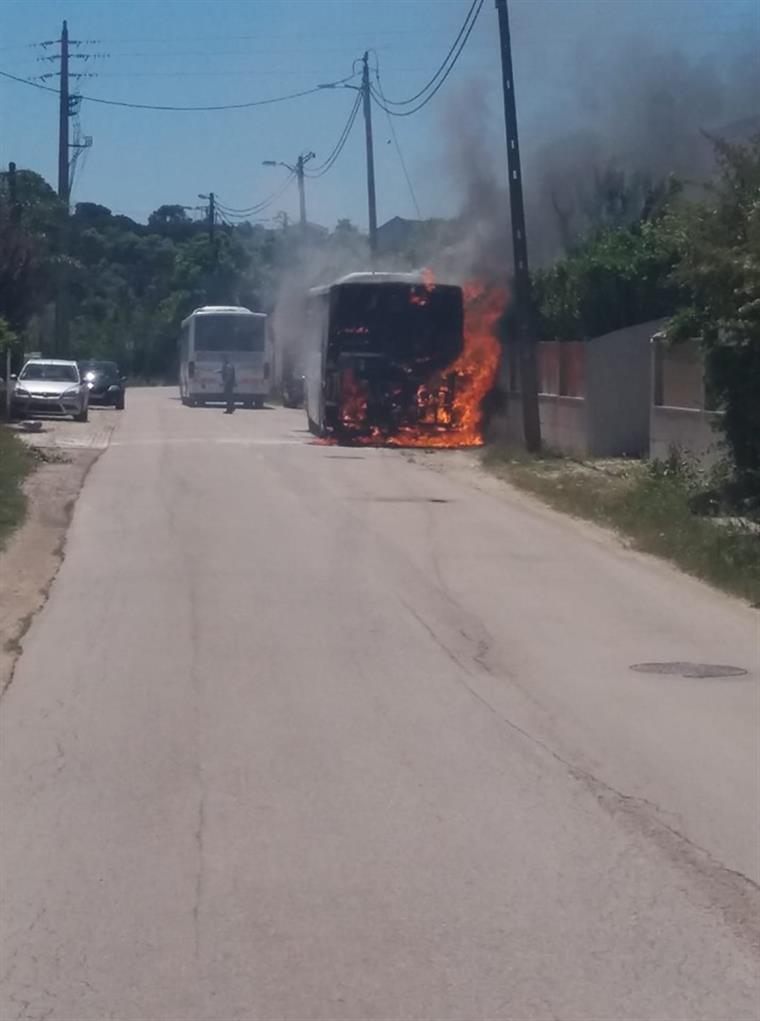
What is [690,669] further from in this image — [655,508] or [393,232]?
[393,232]

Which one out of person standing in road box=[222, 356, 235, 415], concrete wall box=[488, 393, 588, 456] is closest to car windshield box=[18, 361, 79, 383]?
person standing in road box=[222, 356, 235, 415]

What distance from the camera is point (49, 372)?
39.1 m

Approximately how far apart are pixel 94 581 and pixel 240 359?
34.8 meters

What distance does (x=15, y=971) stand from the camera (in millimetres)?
5258

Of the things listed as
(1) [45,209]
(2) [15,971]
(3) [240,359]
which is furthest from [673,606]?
(1) [45,209]

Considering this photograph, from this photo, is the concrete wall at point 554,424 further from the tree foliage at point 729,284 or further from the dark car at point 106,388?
the dark car at point 106,388

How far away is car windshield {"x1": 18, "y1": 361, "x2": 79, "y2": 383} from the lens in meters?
38.8

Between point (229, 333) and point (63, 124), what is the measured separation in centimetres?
998

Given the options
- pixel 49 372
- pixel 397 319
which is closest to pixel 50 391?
pixel 49 372

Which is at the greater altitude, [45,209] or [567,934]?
[45,209]

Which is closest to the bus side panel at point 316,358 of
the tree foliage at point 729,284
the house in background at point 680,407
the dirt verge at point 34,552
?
the dirt verge at point 34,552

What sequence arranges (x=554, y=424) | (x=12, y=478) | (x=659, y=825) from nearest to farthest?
(x=659, y=825)
(x=12, y=478)
(x=554, y=424)

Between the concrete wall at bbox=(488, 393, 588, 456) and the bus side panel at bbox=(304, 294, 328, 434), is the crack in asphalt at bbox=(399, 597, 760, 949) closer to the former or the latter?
the concrete wall at bbox=(488, 393, 588, 456)

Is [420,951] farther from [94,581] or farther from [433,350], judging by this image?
[433,350]
